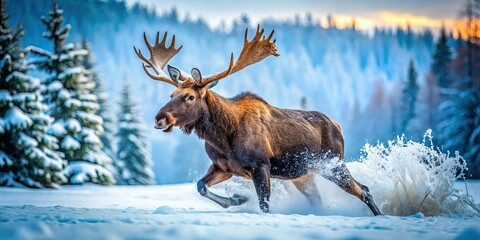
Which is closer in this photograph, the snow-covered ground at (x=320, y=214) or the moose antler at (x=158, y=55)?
the snow-covered ground at (x=320, y=214)

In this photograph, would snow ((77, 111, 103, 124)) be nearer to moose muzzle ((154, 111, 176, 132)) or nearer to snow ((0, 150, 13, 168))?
snow ((0, 150, 13, 168))

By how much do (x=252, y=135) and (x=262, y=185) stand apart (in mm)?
628

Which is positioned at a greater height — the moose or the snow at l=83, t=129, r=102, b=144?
the moose

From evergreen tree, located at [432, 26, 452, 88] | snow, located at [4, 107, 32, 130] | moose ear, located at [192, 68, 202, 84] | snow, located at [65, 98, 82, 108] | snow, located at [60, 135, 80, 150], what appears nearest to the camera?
moose ear, located at [192, 68, 202, 84]

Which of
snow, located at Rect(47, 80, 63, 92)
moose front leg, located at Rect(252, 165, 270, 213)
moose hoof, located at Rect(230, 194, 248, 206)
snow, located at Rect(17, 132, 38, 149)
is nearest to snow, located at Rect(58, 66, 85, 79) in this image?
snow, located at Rect(47, 80, 63, 92)

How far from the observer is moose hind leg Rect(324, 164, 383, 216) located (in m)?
7.38

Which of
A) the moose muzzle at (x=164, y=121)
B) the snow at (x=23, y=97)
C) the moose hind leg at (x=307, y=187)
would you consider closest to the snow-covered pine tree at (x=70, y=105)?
the snow at (x=23, y=97)

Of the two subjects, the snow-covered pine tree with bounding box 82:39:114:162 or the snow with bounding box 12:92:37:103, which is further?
the snow-covered pine tree with bounding box 82:39:114:162

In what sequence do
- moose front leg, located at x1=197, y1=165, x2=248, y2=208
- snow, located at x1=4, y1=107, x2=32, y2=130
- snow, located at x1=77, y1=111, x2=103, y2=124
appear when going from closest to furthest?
moose front leg, located at x1=197, y1=165, x2=248, y2=208 < snow, located at x1=4, y1=107, x2=32, y2=130 < snow, located at x1=77, y1=111, x2=103, y2=124

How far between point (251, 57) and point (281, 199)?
1988 mm

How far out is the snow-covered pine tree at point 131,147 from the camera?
1065 inches

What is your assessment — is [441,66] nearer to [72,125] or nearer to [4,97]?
[72,125]

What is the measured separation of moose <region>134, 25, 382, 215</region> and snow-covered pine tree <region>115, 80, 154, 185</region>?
19.7 meters

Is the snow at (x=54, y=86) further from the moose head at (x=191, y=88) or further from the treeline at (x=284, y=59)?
the treeline at (x=284, y=59)
